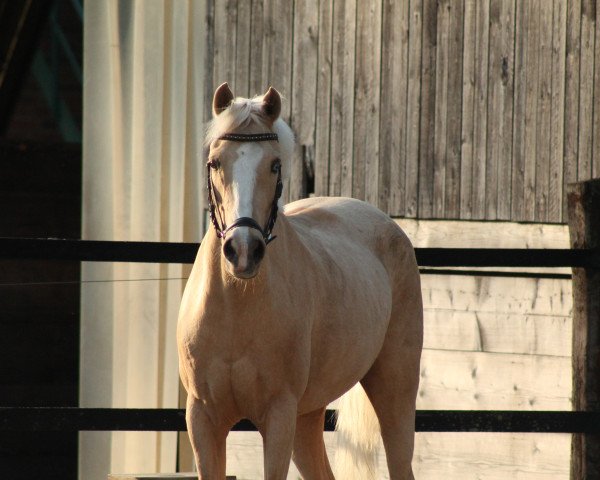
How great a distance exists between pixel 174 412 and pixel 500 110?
2731 millimetres

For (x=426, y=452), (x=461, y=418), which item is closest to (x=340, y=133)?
(x=426, y=452)

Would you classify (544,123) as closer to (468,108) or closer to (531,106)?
(531,106)

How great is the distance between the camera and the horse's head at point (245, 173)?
2.85 meters

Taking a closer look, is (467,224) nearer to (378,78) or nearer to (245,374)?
(378,78)

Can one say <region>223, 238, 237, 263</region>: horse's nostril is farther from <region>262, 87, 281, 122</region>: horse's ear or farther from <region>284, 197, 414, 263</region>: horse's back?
<region>284, 197, 414, 263</region>: horse's back

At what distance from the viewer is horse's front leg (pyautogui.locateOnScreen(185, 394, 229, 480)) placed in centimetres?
317

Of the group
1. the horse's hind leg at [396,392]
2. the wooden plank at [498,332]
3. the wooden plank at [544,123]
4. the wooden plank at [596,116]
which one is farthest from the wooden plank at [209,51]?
the horse's hind leg at [396,392]

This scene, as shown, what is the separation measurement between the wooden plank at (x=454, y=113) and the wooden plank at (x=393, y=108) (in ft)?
0.83

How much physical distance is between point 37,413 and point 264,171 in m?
1.57

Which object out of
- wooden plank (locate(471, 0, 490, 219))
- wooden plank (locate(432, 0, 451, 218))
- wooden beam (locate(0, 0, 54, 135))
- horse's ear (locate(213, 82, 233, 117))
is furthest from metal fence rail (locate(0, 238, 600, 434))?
wooden beam (locate(0, 0, 54, 135))

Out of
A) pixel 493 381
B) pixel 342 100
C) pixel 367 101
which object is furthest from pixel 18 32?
pixel 493 381

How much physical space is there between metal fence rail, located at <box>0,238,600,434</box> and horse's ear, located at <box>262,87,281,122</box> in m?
1.20

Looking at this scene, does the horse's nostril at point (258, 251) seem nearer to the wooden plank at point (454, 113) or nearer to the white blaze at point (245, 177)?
the white blaze at point (245, 177)

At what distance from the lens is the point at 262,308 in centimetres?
311
